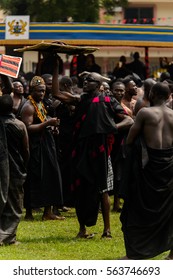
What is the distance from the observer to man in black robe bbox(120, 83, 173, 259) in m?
10.2

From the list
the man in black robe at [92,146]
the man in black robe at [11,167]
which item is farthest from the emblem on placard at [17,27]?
the man in black robe at [11,167]

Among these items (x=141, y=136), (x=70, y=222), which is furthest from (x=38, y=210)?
(x=141, y=136)

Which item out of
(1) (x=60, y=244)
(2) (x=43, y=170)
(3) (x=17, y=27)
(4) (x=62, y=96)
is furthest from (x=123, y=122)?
(3) (x=17, y=27)

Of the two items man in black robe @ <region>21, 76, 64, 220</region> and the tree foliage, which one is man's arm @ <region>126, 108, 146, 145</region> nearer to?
man in black robe @ <region>21, 76, 64, 220</region>

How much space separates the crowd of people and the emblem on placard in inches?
226

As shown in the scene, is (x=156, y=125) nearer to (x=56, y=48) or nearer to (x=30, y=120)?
(x=56, y=48)

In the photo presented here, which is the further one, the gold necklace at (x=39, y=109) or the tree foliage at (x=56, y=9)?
the tree foliage at (x=56, y=9)

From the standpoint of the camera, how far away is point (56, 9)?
30562 mm

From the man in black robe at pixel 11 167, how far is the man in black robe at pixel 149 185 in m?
1.68

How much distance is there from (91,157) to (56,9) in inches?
753

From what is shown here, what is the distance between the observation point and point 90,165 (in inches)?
470

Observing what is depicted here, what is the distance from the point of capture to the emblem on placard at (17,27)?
21703mm

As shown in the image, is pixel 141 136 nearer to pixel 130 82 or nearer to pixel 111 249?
pixel 111 249

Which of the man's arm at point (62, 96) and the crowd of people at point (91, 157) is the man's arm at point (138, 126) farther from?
the man's arm at point (62, 96)
